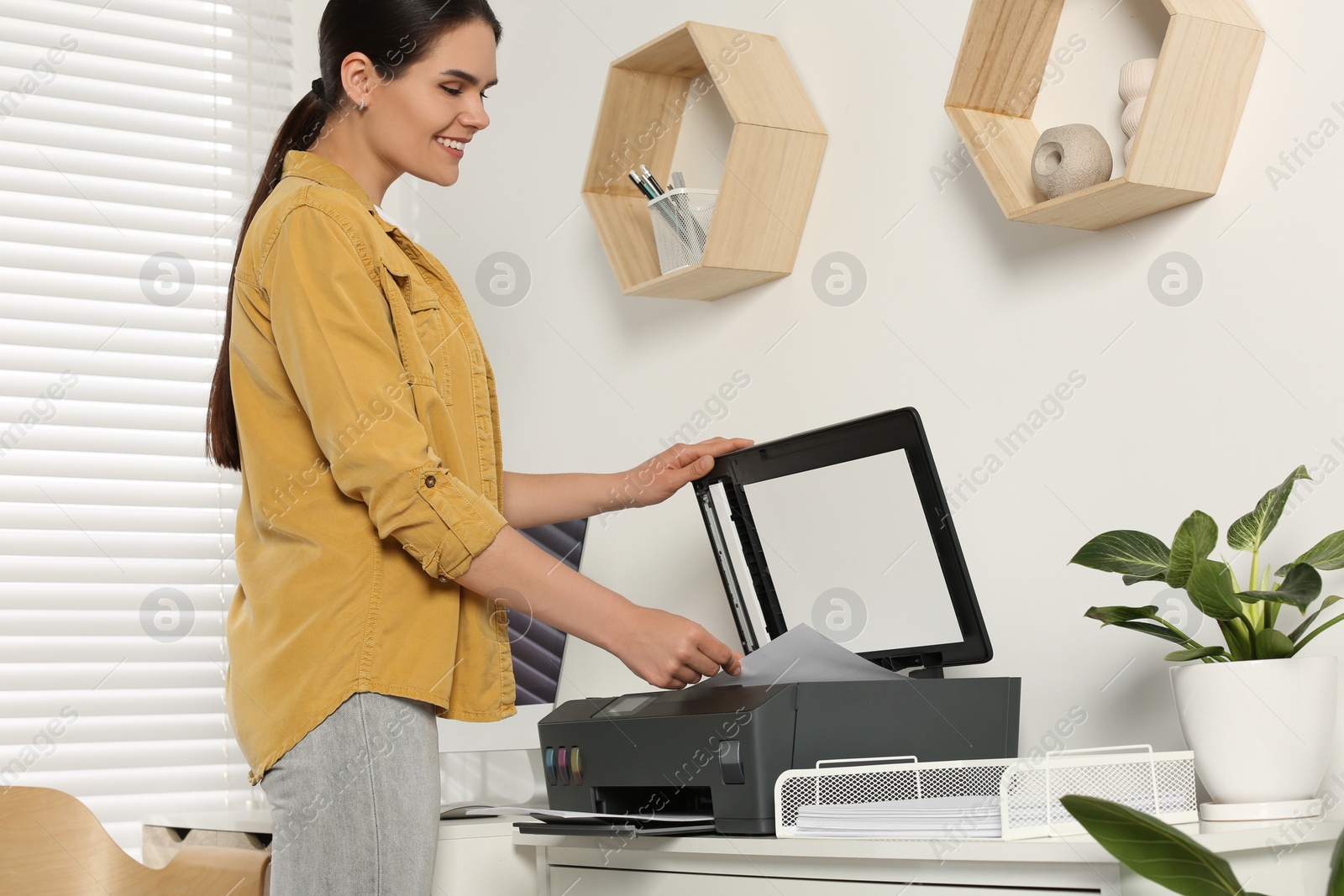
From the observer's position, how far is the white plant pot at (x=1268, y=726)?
959 mm

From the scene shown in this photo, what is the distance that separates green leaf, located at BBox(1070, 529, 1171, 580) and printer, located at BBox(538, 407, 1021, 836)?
0.17 m

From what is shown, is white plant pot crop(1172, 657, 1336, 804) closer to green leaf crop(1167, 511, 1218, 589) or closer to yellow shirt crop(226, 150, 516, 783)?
green leaf crop(1167, 511, 1218, 589)

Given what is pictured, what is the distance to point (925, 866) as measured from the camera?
90 centimetres

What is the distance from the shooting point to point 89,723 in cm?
203

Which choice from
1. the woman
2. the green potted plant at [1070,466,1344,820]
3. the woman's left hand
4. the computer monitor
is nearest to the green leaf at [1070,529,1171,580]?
the green potted plant at [1070,466,1344,820]

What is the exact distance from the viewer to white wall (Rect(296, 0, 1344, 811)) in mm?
1169

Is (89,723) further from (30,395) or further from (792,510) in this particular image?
(792,510)

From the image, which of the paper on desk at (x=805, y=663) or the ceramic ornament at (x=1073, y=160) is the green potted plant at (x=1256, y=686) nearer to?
the paper on desk at (x=805, y=663)

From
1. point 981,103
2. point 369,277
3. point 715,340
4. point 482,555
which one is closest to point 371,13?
point 369,277

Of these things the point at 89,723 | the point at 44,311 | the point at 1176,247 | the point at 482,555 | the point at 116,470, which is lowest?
the point at 89,723

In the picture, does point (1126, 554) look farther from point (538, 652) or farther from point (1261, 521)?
point (538, 652)

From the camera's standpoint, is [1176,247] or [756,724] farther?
[1176,247]

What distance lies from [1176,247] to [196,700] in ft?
5.99

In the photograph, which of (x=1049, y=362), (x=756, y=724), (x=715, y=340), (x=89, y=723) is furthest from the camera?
(x=89, y=723)
